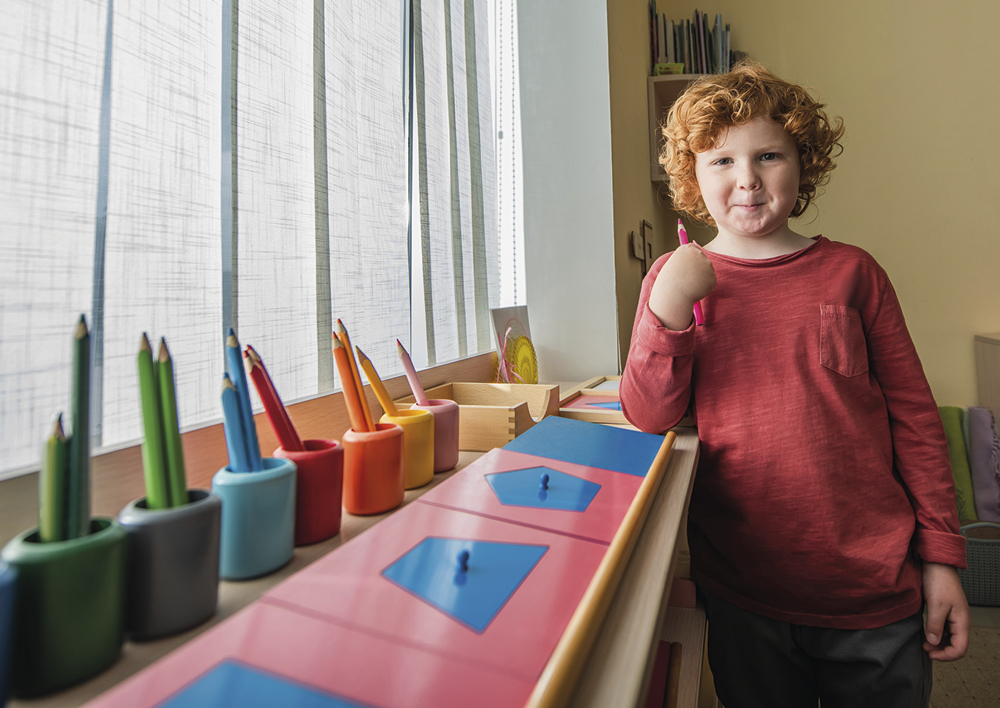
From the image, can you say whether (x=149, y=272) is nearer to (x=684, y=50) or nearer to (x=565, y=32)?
(x=565, y=32)

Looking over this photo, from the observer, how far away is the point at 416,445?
2.01ft

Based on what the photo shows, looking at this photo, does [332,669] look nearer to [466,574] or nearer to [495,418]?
[466,574]

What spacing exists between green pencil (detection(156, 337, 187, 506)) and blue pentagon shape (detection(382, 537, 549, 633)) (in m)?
0.14

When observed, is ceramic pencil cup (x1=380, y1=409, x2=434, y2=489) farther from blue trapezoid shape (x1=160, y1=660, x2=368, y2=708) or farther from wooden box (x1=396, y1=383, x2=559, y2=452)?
blue trapezoid shape (x1=160, y1=660, x2=368, y2=708)

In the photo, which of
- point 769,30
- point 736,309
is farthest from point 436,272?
point 769,30

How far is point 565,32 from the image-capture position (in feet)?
5.10

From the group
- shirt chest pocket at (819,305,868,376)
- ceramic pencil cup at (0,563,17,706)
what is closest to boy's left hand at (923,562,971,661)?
shirt chest pocket at (819,305,868,376)

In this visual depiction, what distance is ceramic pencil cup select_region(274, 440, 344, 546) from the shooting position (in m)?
0.45

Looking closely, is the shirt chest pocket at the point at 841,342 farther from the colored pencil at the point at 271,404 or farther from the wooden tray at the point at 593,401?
the colored pencil at the point at 271,404

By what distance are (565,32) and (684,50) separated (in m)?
0.96

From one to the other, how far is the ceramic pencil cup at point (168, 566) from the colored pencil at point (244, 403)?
6cm

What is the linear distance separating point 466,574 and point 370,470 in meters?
0.18

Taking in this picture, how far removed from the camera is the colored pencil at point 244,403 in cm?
41

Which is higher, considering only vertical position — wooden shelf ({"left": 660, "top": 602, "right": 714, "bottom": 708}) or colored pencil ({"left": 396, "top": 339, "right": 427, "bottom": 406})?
colored pencil ({"left": 396, "top": 339, "right": 427, "bottom": 406})
